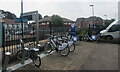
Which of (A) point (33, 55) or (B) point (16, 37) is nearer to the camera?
(A) point (33, 55)

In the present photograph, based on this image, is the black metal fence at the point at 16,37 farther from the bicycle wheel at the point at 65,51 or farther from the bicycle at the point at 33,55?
the bicycle wheel at the point at 65,51

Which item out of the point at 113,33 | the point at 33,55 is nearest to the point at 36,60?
the point at 33,55

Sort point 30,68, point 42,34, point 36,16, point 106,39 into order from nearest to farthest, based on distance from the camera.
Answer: point 30,68, point 36,16, point 42,34, point 106,39

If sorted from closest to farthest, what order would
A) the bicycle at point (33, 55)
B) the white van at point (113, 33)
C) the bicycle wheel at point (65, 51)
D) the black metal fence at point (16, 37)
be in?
the bicycle at point (33, 55) → the black metal fence at point (16, 37) → the bicycle wheel at point (65, 51) → the white van at point (113, 33)

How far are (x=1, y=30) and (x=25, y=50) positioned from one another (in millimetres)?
1070

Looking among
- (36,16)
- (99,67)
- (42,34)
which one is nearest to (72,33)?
(42,34)

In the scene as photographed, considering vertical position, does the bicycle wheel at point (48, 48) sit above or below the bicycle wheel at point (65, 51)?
above

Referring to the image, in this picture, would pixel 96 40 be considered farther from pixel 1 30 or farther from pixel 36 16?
pixel 1 30

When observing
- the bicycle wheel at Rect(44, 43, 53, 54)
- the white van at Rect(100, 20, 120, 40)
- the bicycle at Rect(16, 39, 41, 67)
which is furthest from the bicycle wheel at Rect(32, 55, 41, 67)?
the white van at Rect(100, 20, 120, 40)

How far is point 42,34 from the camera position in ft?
32.5

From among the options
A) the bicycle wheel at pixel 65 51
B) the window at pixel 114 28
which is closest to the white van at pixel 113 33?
the window at pixel 114 28

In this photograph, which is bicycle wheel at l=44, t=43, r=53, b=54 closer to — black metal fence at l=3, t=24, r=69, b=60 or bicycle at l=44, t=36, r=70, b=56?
bicycle at l=44, t=36, r=70, b=56

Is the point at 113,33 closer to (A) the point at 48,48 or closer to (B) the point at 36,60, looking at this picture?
(A) the point at 48,48

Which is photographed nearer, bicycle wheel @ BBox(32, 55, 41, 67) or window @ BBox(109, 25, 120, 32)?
bicycle wheel @ BBox(32, 55, 41, 67)
